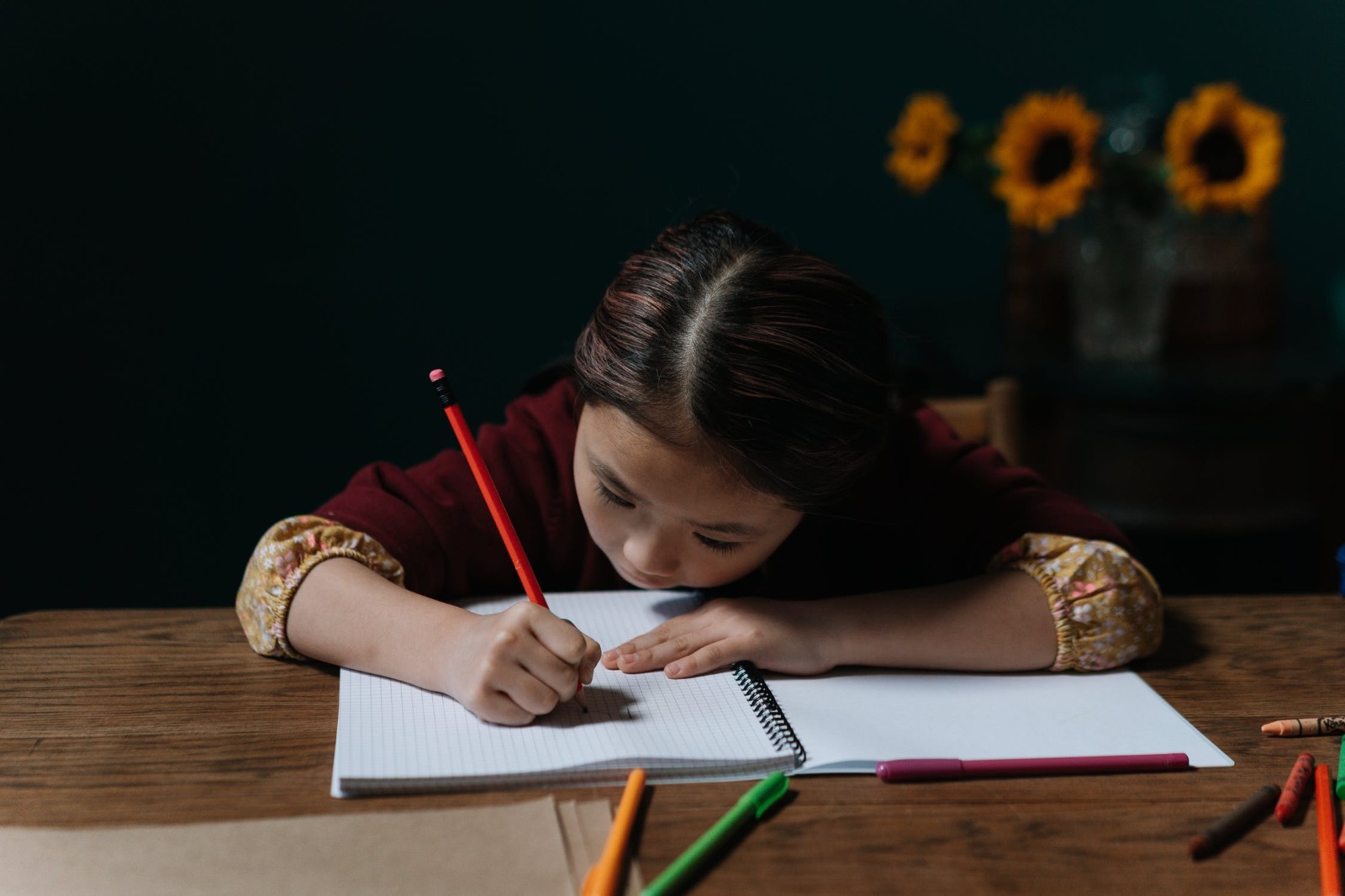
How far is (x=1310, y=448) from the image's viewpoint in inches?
68.7

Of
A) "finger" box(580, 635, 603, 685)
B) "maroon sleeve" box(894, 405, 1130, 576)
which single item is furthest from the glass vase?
"finger" box(580, 635, 603, 685)

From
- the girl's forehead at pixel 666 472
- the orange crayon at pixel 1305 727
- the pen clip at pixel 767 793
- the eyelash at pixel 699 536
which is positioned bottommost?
the orange crayon at pixel 1305 727

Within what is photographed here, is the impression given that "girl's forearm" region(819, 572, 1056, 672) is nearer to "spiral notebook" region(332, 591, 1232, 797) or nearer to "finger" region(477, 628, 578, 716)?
"spiral notebook" region(332, 591, 1232, 797)

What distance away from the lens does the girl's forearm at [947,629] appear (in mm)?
911

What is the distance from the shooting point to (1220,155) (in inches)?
71.0

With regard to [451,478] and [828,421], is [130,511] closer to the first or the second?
[451,478]

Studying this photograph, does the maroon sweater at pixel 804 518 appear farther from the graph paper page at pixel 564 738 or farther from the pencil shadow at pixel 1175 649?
the graph paper page at pixel 564 738

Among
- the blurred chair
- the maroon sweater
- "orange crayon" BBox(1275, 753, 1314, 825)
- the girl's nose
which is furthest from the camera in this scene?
the blurred chair

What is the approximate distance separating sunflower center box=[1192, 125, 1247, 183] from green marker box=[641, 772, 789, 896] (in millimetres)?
1437

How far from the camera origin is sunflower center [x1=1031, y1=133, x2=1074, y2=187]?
181 cm

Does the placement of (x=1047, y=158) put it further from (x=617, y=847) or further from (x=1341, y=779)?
(x=617, y=847)

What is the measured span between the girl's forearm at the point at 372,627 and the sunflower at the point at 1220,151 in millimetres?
1398

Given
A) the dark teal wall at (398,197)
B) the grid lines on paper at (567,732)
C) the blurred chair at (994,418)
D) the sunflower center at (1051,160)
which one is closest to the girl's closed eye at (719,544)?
the grid lines on paper at (567,732)

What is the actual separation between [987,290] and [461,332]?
1049 mm
